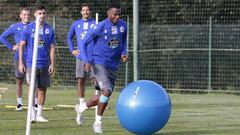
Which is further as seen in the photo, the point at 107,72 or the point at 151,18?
the point at 151,18

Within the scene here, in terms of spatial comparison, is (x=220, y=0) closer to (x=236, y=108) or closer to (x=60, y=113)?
(x=236, y=108)

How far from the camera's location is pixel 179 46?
24.4 metres

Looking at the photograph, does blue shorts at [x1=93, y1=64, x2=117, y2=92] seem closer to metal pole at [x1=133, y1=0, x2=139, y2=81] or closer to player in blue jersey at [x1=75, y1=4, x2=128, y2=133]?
player in blue jersey at [x1=75, y1=4, x2=128, y2=133]

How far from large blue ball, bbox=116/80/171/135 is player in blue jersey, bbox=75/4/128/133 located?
1.07 meters

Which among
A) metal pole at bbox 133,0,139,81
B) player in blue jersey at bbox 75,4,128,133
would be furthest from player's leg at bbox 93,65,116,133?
metal pole at bbox 133,0,139,81

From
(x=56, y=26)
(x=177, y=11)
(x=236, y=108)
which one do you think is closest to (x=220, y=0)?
(x=177, y=11)

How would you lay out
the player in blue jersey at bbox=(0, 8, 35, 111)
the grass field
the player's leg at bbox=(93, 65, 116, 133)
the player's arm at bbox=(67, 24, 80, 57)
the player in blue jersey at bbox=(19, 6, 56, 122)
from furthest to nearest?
1. the player in blue jersey at bbox=(0, 8, 35, 111)
2. the player's arm at bbox=(67, 24, 80, 57)
3. the player in blue jersey at bbox=(19, 6, 56, 122)
4. the grass field
5. the player's leg at bbox=(93, 65, 116, 133)

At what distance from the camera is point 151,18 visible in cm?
2767

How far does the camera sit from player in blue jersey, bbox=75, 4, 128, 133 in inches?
451

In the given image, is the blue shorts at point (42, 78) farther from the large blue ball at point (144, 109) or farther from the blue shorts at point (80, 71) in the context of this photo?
the large blue ball at point (144, 109)

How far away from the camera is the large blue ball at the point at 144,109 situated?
10156 millimetres

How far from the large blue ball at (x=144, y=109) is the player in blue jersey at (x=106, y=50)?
3.51 ft

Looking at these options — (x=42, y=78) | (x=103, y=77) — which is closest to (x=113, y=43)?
(x=103, y=77)

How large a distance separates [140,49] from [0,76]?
5736 mm
